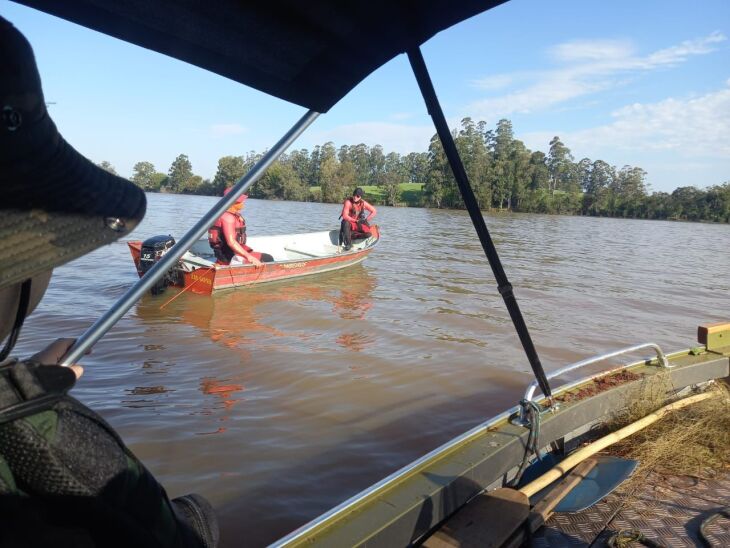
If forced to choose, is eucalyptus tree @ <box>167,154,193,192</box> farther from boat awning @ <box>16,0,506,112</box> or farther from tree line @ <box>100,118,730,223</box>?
boat awning @ <box>16,0,506,112</box>

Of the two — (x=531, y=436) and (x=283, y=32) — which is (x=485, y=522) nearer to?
(x=531, y=436)

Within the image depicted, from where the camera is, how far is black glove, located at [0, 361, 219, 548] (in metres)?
0.78

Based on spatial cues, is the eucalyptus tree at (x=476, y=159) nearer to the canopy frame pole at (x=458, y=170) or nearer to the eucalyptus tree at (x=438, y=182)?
the eucalyptus tree at (x=438, y=182)

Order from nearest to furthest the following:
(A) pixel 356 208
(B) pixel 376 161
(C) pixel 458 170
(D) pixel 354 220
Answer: (C) pixel 458 170
(A) pixel 356 208
(D) pixel 354 220
(B) pixel 376 161

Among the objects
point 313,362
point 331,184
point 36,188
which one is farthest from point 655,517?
point 331,184

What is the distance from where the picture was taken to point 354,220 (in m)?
15.7

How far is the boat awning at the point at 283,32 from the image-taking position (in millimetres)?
1505

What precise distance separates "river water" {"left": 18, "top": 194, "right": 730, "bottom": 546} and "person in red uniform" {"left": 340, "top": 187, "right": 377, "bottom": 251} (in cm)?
135

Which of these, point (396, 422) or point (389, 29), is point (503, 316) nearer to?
point (396, 422)

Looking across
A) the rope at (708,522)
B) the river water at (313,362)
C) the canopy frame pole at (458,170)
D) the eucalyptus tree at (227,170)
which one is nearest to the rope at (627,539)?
the rope at (708,522)

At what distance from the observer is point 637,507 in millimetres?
3066

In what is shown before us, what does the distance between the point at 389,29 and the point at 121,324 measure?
304 inches

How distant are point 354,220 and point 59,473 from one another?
15.0 m

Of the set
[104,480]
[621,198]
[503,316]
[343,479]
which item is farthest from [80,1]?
[621,198]
